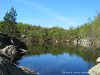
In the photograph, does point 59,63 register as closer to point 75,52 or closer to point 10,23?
point 75,52

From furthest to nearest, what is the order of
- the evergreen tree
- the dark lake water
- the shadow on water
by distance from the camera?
the evergreen tree, the shadow on water, the dark lake water

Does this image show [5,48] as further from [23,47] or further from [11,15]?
[11,15]

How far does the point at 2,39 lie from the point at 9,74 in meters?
A: 54.3

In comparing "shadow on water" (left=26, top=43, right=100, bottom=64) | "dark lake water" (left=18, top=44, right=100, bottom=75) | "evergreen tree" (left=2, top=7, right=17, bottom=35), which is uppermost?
"evergreen tree" (left=2, top=7, right=17, bottom=35)

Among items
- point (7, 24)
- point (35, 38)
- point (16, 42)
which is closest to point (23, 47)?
point (16, 42)

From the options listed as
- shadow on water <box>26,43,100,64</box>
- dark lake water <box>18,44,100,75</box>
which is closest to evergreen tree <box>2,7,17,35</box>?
shadow on water <box>26,43,100,64</box>

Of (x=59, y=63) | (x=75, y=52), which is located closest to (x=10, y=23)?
(x=75, y=52)

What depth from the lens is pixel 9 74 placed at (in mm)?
15539

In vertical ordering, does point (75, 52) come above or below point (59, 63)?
above

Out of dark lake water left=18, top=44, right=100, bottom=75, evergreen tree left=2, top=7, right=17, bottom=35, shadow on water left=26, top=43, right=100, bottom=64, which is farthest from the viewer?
evergreen tree left=2, top=7, right=17, bottom=35

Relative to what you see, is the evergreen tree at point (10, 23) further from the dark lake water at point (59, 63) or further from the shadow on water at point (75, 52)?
the dark lake water at point (59, 63)

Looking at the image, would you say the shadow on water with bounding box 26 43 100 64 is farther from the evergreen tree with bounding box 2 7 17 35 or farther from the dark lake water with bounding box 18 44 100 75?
the evergreen tree with bounding box 2 7 17 35

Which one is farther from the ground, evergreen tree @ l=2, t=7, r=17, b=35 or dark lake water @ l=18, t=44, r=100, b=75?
evergreen tree @ l=2, t=7, r=17, b=35

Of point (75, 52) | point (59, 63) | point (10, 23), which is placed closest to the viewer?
point (59, 63)
